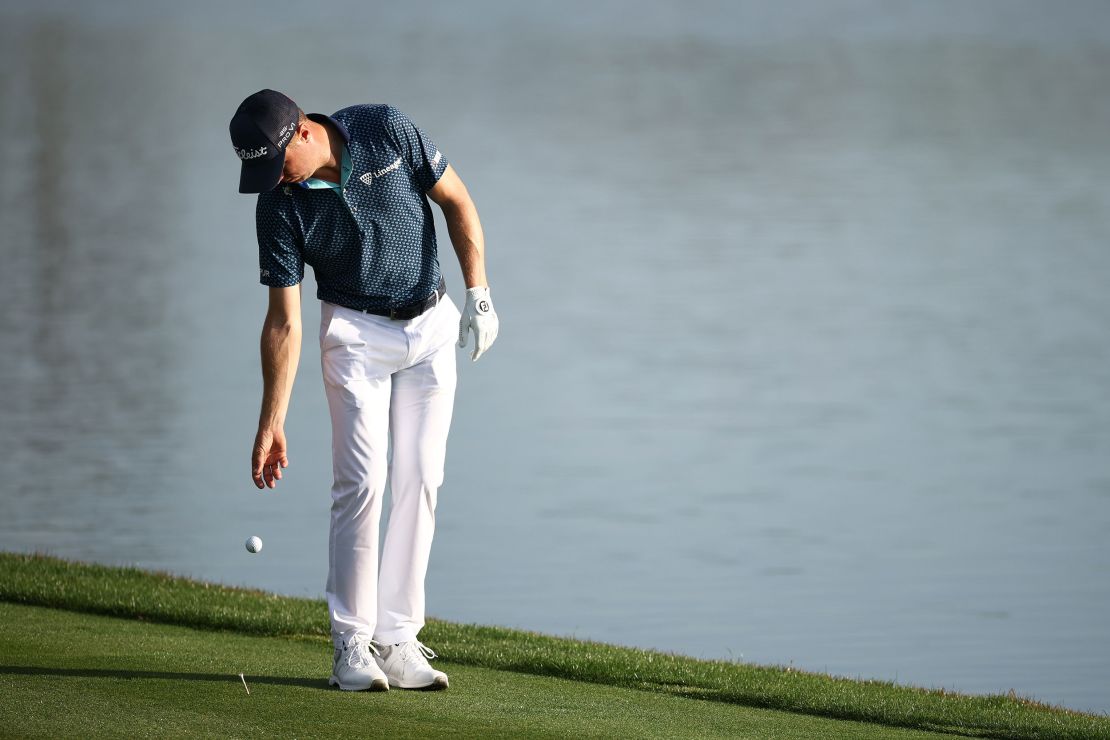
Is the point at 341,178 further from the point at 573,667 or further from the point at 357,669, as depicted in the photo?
the point at 573,667

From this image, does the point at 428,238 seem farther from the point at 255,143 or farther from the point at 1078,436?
the point at 1078,436

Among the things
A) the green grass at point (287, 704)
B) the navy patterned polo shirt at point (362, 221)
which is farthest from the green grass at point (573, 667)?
the navy patterned polo shirt at point (362, 221)

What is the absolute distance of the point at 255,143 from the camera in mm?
5609

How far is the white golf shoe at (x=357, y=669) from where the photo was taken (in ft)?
19.1

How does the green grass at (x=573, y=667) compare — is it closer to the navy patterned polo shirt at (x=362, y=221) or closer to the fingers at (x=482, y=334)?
the fingers at (x=482, y=334)

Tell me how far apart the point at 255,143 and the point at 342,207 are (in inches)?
15.5

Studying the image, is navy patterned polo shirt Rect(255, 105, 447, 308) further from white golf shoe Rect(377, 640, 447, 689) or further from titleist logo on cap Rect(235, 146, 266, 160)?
white golf shoe Rect(377, 640, 447, 689)

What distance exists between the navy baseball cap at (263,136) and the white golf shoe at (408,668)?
147 centimetres

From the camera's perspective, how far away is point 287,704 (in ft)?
18.3

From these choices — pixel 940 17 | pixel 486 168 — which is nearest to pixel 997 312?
pixel 486 168

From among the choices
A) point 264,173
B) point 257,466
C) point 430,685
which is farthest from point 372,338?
point 430,685

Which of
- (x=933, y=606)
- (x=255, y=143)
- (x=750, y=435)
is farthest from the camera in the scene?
(x=750, y=435)

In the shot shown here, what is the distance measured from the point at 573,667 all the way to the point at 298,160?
2.01m

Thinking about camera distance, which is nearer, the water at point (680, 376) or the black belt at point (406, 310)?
the black belt at point (406, 310)
